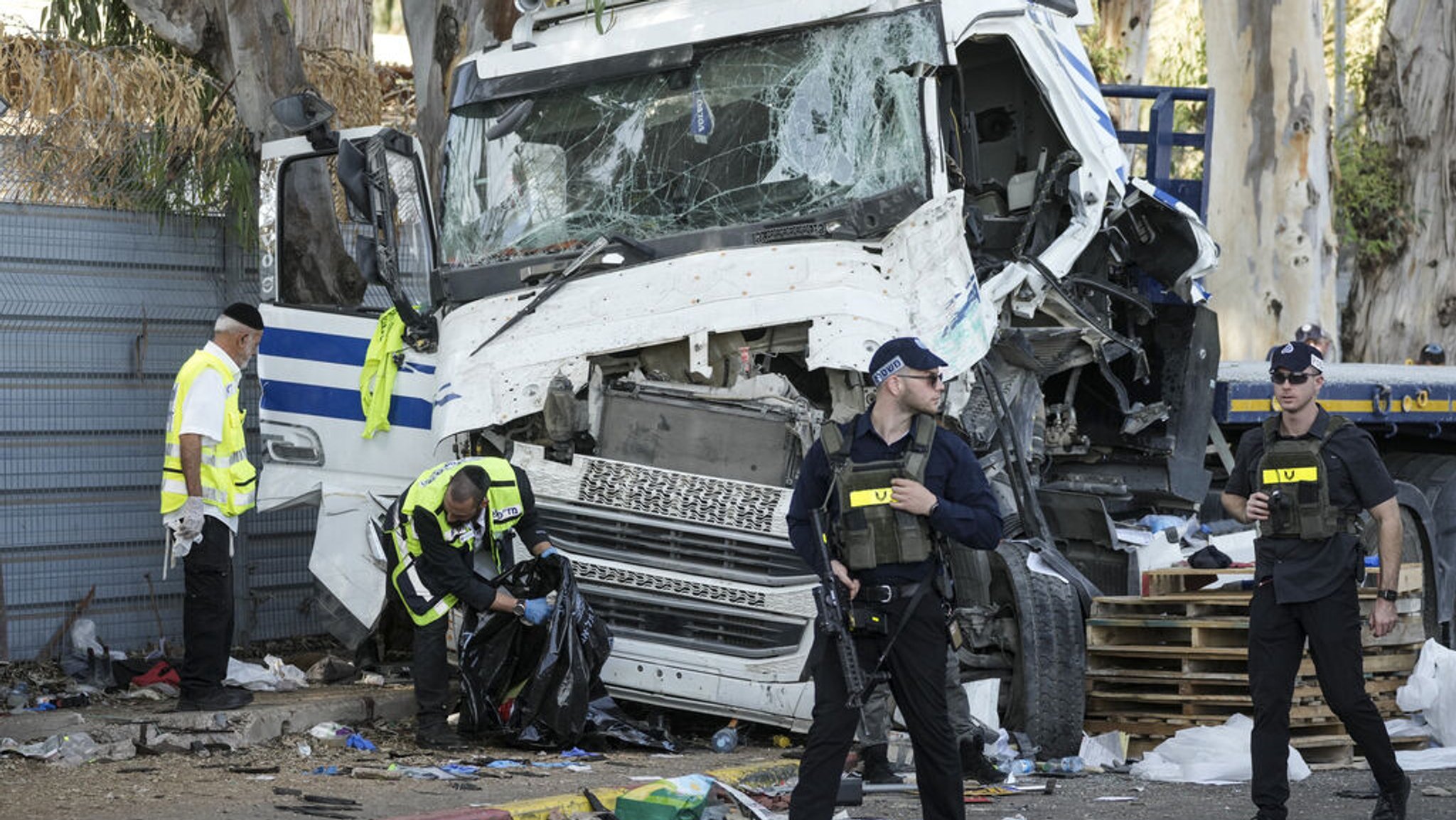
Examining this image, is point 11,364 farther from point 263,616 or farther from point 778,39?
point 778,39

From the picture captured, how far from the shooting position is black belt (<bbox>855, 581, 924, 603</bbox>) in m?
5.75

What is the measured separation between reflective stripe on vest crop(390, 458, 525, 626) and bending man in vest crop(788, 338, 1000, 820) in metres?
2.18

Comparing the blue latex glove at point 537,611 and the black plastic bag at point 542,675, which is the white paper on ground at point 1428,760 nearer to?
the black plastic bag at point 542,675

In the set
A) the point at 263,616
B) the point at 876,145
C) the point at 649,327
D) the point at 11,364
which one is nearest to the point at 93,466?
the point at 11,364

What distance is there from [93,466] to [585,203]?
321cm

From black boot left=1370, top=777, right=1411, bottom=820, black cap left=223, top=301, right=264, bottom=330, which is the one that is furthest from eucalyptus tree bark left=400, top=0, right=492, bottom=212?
black boot left=1370, top=777, right=1411, bottom=820

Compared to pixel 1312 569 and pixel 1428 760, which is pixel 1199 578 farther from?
pixel 1312 569

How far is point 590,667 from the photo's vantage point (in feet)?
25.3

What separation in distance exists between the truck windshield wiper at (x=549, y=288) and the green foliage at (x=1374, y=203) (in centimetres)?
1439

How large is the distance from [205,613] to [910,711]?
3.61 meters

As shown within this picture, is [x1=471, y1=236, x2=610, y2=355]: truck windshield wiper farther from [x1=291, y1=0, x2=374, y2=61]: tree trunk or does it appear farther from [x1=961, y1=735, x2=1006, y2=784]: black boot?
[x1=291, y1=0, x2=374, y2=61]: tree trunk

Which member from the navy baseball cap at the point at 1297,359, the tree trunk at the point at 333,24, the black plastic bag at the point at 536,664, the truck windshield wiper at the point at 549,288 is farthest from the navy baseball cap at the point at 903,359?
the tree trunk at the point at 333,24

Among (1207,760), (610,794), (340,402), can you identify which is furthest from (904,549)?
(340,402)

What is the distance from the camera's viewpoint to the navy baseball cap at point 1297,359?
21.9 ft
